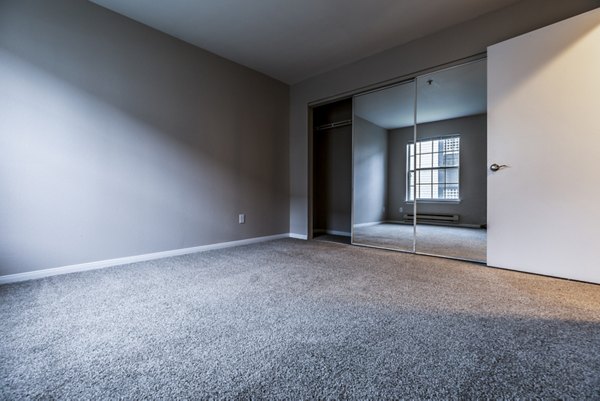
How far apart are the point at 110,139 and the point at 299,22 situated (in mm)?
2350

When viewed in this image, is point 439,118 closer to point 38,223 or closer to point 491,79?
point 491,79

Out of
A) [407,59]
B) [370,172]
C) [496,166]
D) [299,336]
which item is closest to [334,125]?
[370,172]

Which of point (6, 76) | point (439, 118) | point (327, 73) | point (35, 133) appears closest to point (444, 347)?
point (35, 133)

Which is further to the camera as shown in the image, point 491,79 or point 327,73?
point 327,73

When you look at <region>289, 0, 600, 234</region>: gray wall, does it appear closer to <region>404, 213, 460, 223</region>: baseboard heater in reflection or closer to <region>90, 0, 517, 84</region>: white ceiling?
<region>90, 0, 517, 84</region>: white ceiling

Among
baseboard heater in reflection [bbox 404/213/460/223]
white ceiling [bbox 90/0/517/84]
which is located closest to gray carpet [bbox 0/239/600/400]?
white ceiling [bbox 90/0/517/84]

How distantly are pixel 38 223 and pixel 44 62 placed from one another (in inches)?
56.0

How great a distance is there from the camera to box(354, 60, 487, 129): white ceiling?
3.31 meters

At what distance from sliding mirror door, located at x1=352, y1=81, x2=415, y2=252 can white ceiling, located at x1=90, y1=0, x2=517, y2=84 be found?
3.14 ft

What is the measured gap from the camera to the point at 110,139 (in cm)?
268

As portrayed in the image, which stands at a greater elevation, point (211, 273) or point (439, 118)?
point (439, 118)

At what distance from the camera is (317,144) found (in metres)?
5.22

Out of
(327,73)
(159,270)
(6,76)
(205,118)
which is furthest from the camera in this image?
(327,73)

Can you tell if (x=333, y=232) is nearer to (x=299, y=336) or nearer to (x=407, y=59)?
(x=407, y=59)
